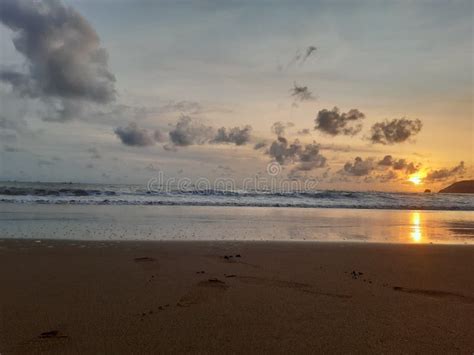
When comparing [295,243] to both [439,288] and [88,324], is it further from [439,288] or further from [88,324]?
[88,324]

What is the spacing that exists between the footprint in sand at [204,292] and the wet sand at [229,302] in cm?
2

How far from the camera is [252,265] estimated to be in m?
7.57

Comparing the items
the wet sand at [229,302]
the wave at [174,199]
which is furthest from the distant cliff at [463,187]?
the wet sand at [229,302]

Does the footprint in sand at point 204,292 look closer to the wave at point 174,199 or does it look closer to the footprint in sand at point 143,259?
the footprint in sand at point 143,259

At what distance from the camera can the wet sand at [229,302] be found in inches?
151

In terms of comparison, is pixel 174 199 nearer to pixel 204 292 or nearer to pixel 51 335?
pixel 204 292

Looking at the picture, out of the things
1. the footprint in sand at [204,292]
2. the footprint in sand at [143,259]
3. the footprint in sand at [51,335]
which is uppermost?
the footprint in sand at [51,335]

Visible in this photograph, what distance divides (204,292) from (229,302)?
25.0 inches

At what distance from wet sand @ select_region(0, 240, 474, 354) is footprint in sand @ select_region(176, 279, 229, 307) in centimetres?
2

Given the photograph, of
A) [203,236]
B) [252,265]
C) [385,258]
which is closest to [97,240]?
[203,236]

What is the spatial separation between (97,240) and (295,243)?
541cm

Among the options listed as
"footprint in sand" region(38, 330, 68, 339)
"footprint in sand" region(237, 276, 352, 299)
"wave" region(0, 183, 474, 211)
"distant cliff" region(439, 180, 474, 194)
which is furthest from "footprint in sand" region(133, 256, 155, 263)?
"distant cliff" region(439, 180, 474, 194)

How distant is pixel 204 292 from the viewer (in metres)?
5.60

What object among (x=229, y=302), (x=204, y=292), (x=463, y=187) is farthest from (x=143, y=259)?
(x=463, y=187)
